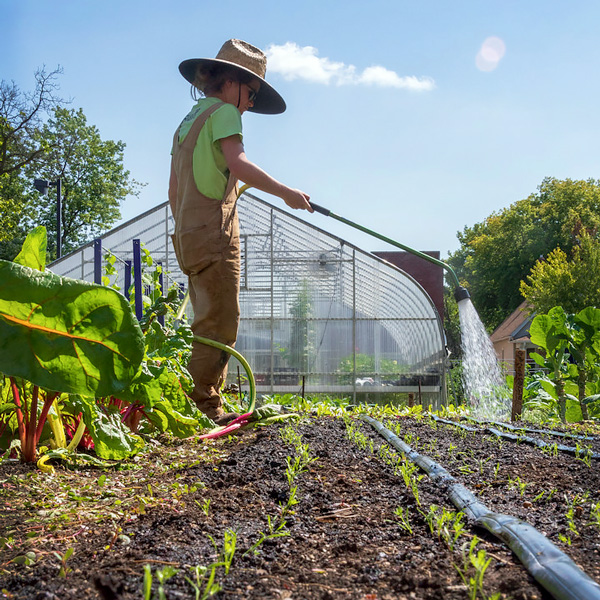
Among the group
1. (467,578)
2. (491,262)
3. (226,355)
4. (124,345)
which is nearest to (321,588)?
(467,578)

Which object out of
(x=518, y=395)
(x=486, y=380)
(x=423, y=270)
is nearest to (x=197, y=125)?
(x=518, y=395)

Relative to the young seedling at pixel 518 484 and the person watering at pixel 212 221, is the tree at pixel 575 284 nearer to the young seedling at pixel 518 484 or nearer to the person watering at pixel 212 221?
the person watering at pixel 212 221

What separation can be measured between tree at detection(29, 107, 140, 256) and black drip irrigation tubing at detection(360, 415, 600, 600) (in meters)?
26.7

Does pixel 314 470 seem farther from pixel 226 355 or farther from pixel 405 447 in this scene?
pixel 226 355

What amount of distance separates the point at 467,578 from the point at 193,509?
2.55ft

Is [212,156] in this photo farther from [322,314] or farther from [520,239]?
[520,239]

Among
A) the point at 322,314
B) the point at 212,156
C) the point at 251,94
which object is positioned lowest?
the point at 322,314

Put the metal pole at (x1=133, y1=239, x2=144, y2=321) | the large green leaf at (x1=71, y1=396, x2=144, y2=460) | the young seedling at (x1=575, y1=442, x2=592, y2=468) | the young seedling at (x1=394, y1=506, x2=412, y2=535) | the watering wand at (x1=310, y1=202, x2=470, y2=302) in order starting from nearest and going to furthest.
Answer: the young seedling at (x1=394, y1=506, x2=412, y2=535)
the large green leaf at (x1=71, y1=396, x2=144, y2=460)
the young seedling at (x1=575, y1=442, x2=592, y2=468)
the metal pole at (x1=133, y1=239, x2=144, y2=321)
the watering wand at (x1=310, y1=202, x2=470, y2=302)

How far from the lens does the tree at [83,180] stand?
86.9ft

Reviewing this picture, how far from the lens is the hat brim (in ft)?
11.0

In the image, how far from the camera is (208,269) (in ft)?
10.6

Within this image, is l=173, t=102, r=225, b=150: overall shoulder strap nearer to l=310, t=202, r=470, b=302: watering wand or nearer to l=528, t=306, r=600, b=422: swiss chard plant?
l=310, t=202, r=470, b=302: watering wand

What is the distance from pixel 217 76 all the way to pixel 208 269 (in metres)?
1.09

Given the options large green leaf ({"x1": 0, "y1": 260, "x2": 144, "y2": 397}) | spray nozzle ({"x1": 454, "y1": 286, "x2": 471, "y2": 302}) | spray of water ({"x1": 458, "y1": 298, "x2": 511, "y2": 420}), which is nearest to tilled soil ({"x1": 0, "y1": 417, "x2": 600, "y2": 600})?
large green leaf ({"x1": 0, "y1": 260, "x2": 144, "y2": 397})
